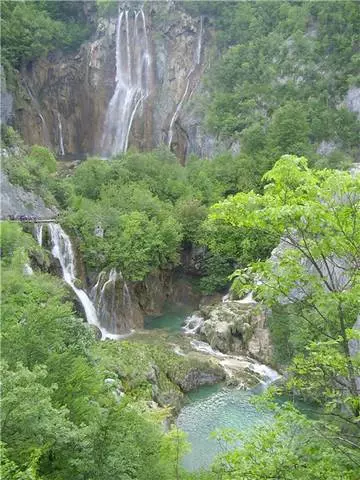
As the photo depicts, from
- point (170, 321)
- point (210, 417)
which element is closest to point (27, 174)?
point (170, 321)

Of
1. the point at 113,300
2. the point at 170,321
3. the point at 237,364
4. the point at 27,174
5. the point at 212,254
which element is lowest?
the point at 237,364

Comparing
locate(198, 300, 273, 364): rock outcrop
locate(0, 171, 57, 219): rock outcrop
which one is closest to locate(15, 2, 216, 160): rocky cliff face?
locate(0, 171, 57, 219): rock outcrop

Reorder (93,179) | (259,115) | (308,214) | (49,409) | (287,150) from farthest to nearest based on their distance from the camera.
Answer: (259,115) < (287,150) < (93,179) < (49,409) < (308,214)

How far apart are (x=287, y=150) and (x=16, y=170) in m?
18.8

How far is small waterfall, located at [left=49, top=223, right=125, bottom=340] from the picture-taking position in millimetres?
24734

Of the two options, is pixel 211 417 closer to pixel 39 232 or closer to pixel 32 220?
pixel 39 232

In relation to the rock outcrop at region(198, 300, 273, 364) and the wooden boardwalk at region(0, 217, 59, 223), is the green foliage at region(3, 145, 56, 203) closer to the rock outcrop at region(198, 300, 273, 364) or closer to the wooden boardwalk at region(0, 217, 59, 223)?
the wooden boardwalk at region(0, 217, 59, 223)

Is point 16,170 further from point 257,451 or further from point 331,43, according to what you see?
point 331,43

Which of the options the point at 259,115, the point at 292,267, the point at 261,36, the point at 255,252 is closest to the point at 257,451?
the point at 292,267

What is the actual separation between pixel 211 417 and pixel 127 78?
38.3 metres

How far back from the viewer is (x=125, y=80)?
1908 inches

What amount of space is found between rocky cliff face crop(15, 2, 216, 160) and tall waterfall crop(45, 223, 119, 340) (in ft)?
73.2

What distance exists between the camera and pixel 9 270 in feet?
36.4

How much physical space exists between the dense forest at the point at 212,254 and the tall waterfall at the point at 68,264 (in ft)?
1.30
